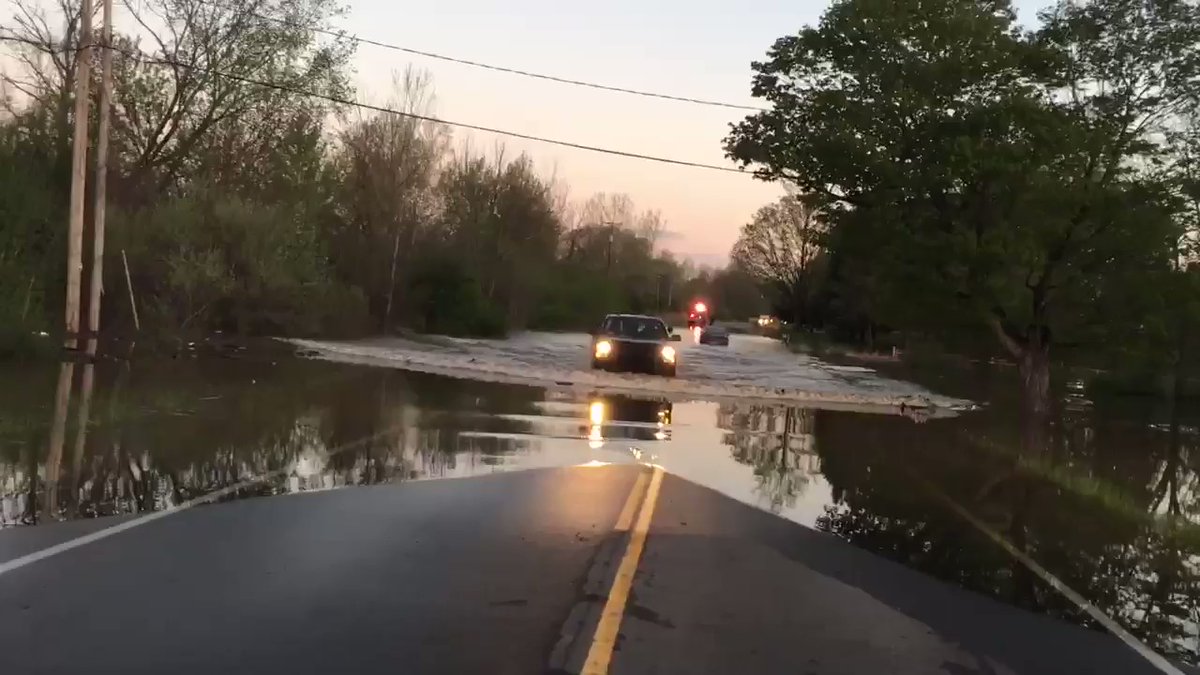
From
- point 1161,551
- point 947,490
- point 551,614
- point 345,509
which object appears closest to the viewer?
point 551,614

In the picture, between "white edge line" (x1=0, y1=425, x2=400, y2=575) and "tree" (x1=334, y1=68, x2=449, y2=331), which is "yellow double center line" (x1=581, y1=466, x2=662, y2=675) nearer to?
"white edge line" (x1=0, y1=425, x2=400, y2=575)

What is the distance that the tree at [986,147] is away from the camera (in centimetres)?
2156

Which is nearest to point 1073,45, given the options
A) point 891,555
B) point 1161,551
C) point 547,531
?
point 1161,551

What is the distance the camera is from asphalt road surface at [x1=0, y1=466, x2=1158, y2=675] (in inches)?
221

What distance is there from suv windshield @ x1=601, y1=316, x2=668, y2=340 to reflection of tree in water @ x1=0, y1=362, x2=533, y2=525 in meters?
6.20

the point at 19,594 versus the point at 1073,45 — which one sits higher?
the point at 1073,45

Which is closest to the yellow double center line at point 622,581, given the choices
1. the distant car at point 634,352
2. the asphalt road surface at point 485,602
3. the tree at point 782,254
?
the asphalt road surface at point 485,602

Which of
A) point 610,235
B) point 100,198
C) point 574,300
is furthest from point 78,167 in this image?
point 610,235

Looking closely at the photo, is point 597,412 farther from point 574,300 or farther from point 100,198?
point 574,300

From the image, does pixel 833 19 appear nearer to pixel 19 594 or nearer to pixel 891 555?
pixel 891 555

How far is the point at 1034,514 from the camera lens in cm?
1154

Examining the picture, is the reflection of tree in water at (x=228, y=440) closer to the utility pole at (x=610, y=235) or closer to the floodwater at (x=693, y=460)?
the floodwater at (x=693, y=460)

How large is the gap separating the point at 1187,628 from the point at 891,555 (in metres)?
2.30

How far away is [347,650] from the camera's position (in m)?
5.61
